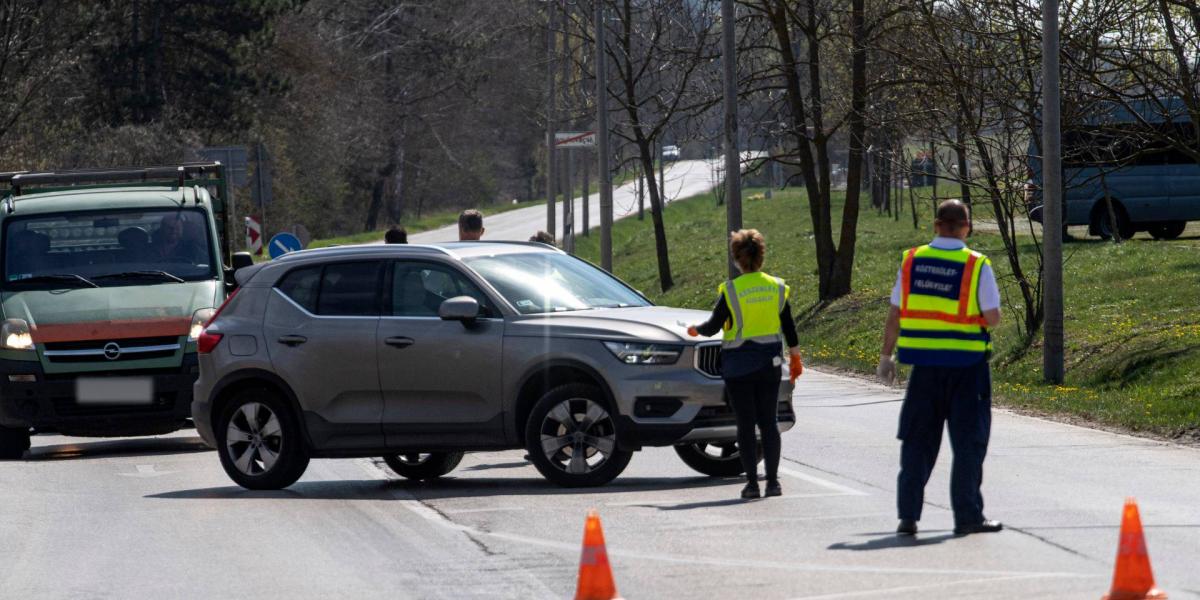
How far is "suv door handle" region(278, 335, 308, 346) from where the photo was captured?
1180cm

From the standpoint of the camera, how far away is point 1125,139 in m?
20.3

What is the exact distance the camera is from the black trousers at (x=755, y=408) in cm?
1043

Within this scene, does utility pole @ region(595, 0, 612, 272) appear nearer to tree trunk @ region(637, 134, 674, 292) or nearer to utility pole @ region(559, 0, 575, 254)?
utility pole @ region(559, 0, 575, 254)

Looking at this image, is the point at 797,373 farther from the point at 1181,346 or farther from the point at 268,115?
the point at 268,115

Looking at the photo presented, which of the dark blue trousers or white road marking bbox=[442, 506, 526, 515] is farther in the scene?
white road marking bbox=[442, 506, 526, 515]

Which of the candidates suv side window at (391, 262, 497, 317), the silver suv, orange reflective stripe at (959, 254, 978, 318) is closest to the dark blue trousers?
orange reflective stripe at (959, 254, 978, 318)

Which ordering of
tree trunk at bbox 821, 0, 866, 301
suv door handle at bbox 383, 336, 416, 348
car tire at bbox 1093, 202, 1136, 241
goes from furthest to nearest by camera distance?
car tire at bbox 1093, 202, 1136, 241
tree trunk at bbox 821, 0, 866, 301
suv door handle at bbox 383, 336, 416, 348

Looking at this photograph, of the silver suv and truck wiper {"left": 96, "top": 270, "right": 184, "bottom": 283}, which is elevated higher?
truck wiper {"left": 96, "top": 270, "right": 184, "bottom": 283}

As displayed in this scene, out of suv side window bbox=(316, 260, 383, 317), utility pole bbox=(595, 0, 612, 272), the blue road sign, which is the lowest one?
suv side window bbox=(316, 260, 383, 317)

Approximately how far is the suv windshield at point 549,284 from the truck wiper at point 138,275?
4.53 meters

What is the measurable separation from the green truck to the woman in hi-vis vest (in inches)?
237

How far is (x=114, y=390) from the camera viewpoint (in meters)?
14.7

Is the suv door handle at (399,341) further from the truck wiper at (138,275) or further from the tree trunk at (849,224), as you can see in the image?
the tree trunk at (849,224)

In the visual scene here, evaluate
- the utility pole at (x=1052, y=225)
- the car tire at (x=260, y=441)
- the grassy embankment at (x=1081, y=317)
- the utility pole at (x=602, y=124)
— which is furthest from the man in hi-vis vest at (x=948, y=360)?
the utility pole at (x=602, y=124)
